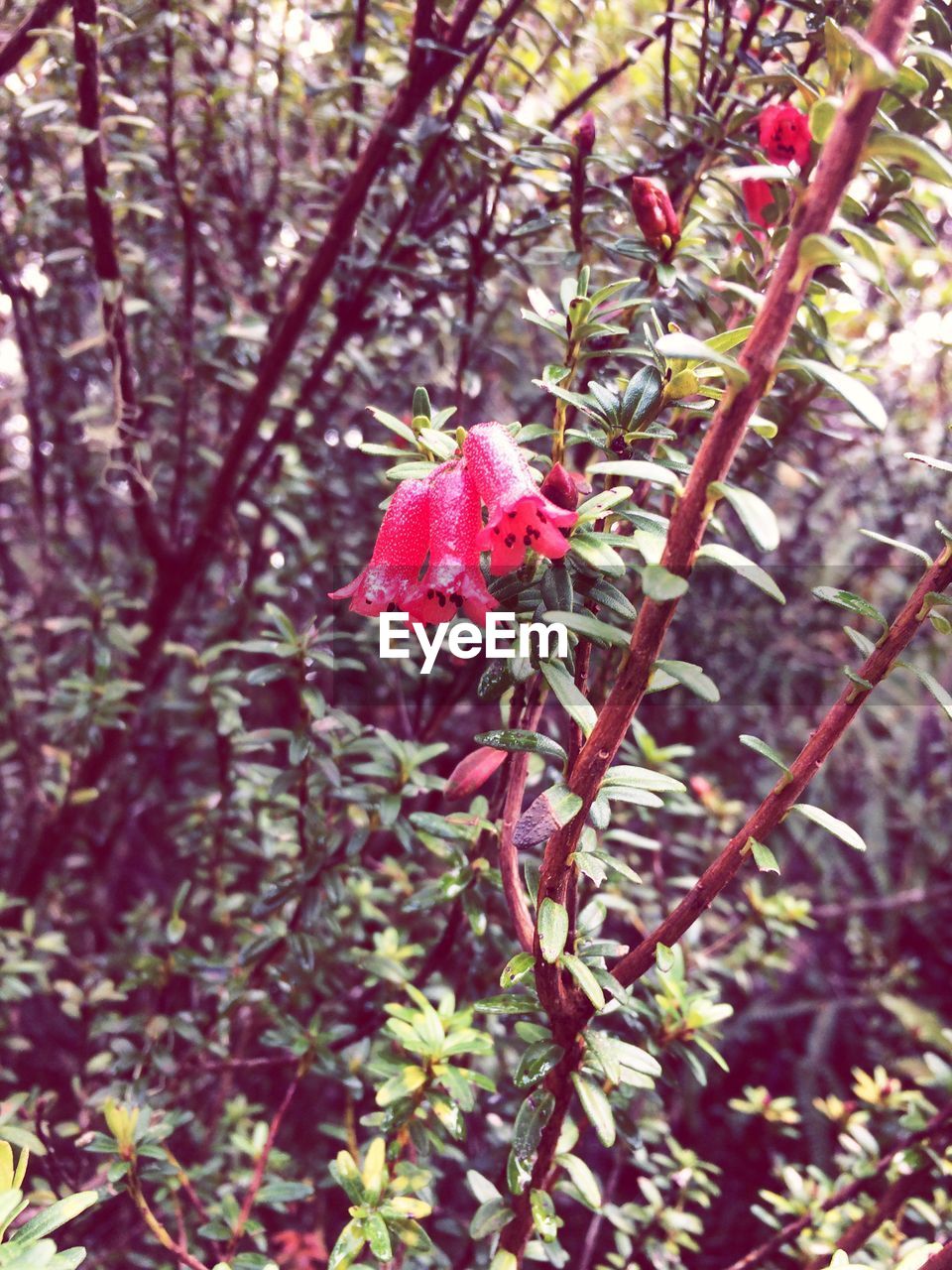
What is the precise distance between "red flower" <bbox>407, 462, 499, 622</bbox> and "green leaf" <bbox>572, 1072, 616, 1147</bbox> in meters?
0.37

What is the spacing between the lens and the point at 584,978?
1.95ft

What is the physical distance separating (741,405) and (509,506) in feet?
0.63

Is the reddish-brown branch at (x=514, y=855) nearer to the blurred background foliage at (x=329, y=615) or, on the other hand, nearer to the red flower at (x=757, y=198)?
the blurred background foliage at (x=329, y=615)

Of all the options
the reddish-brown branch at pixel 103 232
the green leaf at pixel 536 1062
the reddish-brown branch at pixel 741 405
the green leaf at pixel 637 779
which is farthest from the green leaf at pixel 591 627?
the reddish-brown branch at pixel 103 232

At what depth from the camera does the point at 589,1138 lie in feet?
5.47

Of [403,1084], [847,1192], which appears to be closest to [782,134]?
[403,1084]

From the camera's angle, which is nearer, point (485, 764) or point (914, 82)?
point (914, 82)

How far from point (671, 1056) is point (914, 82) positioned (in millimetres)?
947

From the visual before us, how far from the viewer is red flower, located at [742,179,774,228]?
2.95ft

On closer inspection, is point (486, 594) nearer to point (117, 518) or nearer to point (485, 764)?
point (485, 764)

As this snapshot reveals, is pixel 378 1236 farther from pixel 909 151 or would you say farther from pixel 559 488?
pixel 909 151

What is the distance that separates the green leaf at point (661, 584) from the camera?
1.50 feet

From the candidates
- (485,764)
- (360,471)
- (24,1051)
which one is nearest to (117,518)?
(360,471)

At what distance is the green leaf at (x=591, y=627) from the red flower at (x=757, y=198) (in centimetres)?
59
